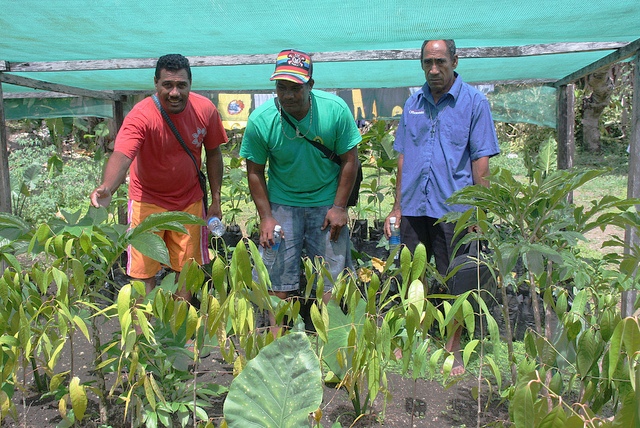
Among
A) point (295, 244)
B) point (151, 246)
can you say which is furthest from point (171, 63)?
point (151, 246)

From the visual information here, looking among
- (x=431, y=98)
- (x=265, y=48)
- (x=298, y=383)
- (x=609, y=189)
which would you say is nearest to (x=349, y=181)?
(x=431, y=98)

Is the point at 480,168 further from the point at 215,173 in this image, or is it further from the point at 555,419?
the point at 555,419

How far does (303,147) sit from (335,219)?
368mm

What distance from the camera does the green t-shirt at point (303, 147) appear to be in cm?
268

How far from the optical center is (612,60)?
11.8ft

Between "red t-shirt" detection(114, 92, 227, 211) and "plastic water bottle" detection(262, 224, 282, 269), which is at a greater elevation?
"red t-shirt" detection(114, 92, 227, 211)

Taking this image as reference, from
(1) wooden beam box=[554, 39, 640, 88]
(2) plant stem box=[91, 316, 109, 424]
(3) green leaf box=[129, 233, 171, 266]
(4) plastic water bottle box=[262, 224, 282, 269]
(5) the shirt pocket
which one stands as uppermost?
(1) wooden beam box=[554, 39, 640, 88]

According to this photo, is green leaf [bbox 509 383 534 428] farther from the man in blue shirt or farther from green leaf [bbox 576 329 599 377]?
the man in blue shirt

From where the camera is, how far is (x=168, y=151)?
2.87 m

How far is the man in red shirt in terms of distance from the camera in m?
2.72

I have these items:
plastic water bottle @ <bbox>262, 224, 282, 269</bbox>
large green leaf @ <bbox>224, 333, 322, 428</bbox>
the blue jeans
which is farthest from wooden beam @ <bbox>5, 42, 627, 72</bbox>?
large green leaf @ <bbox>224, 333, 322, 428</bbox>

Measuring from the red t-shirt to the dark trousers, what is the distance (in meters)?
1.08

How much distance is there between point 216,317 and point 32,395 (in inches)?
59.7

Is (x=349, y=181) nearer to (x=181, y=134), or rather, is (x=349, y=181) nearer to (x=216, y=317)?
(x=181, y=134)
